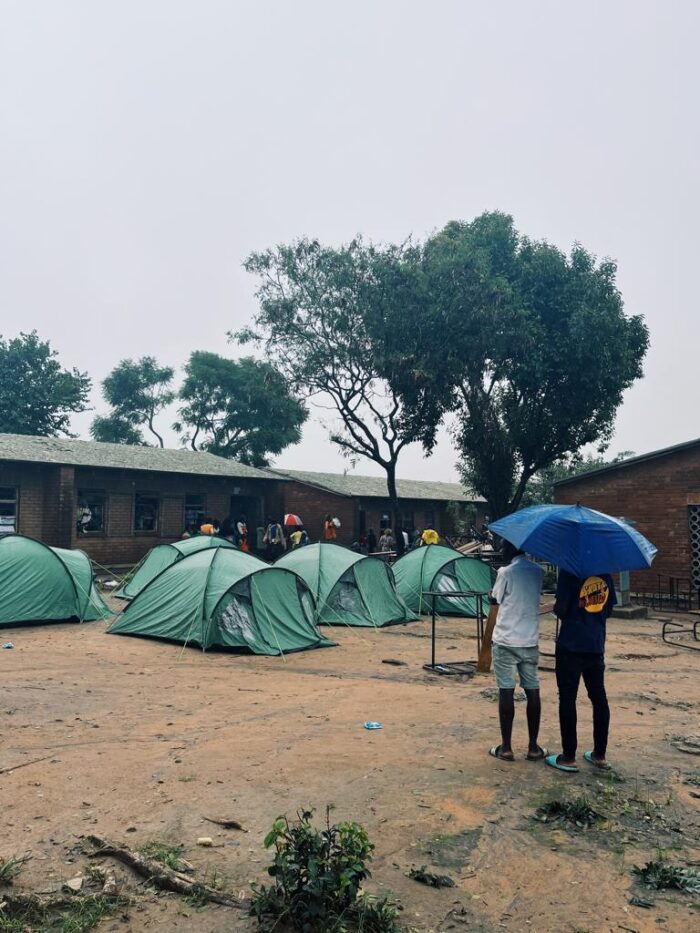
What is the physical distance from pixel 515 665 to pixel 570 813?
1246 mm

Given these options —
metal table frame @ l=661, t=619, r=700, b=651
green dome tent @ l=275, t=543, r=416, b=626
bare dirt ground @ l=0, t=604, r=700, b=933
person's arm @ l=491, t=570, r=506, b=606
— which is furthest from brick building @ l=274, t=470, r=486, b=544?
person's arm @ l=491, t=570, r=506, b=606

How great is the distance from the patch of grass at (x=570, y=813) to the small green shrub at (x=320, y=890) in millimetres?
1632

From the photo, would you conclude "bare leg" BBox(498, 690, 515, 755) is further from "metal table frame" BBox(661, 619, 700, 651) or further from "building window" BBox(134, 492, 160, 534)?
"building window" BBox(134, 492, 160, 534)

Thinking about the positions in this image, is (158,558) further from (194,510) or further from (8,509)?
(194,510)

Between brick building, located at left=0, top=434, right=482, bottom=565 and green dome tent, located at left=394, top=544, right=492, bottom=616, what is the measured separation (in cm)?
1114

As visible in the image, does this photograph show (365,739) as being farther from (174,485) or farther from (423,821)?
(174,485)

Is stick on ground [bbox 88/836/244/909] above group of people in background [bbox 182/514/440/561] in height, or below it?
below

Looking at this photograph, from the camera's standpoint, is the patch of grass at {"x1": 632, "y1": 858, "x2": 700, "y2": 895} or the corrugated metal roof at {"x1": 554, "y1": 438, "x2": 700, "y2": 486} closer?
the patch of grass at {"x1": 632, "y1": 858, "x2": 700, "y2": 895}

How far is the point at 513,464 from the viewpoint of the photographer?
992 inches

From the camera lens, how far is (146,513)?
24531 mm

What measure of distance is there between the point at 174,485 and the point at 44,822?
69.6 ft

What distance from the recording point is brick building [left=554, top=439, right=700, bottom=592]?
17812 mm

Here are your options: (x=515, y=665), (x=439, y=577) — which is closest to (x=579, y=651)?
(x=515, y=665)

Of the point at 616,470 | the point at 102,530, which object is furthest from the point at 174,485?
the point at 616,470
